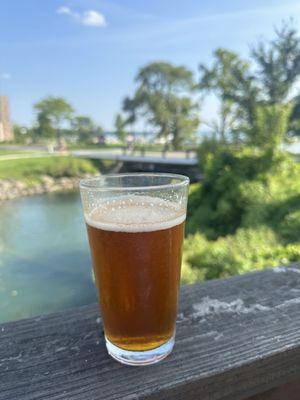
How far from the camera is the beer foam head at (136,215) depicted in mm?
539

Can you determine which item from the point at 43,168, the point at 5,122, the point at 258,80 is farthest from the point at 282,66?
the point at 5,122

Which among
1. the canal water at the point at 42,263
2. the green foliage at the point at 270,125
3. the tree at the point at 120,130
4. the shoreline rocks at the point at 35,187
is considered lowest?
the shoreline rocks at the point at 35,187

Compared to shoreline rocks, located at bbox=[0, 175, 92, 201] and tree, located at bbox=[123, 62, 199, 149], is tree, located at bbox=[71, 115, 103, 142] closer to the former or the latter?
tree, located at bbox=[123, 62, 199, 149]

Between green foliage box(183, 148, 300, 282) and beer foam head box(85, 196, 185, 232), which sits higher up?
beer foam head box(85, 196, 185, 232)

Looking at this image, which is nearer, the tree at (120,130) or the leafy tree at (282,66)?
the leafy tree at (282,66)

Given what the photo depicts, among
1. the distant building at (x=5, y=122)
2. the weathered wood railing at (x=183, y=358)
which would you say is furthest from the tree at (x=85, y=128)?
the weathered wood railing at (x=183, y=358)

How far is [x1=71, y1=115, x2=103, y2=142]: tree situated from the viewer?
137 feet

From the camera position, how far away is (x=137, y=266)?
1.77ft

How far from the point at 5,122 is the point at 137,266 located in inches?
1781

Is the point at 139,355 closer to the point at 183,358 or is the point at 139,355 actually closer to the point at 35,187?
the point at 183,358

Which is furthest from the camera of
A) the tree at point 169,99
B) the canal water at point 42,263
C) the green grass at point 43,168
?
the tree at point 169,99

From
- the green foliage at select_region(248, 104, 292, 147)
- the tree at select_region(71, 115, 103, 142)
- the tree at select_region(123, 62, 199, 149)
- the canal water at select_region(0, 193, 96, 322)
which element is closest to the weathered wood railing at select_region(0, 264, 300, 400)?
the canal water at select_region(0, 193, 96, 322)

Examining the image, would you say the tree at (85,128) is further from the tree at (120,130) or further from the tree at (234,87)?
the tree at (234,87)

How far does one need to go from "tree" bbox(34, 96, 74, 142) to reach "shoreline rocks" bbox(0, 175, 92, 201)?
665 inches
